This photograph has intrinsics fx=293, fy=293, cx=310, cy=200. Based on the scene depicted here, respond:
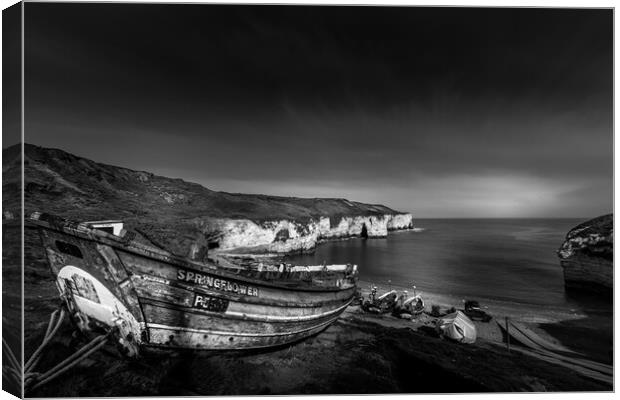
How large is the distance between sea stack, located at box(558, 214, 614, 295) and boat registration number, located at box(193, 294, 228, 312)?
1640cm

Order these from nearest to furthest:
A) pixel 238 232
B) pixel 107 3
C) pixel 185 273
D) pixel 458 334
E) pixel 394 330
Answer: pixel 185 273 < pixel 107 3 < pixel 458 334 < pixel 394 330 < pixel 238 232

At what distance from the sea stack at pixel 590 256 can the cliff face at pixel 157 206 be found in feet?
65.0

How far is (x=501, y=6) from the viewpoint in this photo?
595 centimetres

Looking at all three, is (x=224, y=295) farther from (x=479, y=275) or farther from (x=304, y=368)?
(x=479, y=275)

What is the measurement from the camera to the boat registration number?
529cm

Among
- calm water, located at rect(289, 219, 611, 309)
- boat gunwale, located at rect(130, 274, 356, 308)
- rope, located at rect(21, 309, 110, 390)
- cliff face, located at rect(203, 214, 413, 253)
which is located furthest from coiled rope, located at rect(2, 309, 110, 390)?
cliff face, located at rect(203, 214, 413, 253)

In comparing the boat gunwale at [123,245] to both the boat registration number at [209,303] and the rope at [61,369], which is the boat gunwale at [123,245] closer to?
the boat registration number at [209,303]

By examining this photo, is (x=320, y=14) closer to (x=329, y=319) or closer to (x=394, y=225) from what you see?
(x=329, y=319)

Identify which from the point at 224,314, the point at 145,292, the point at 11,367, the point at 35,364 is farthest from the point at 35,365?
the point at 224,314

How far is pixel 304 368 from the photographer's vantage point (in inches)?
261

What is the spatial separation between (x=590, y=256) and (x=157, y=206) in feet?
92.0

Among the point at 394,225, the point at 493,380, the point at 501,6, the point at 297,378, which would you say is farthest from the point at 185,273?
the point at 394,225

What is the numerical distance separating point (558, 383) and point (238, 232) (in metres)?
30.9

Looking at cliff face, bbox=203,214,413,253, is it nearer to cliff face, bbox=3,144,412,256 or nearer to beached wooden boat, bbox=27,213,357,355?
cliff face, bbox=3,144,412,256
